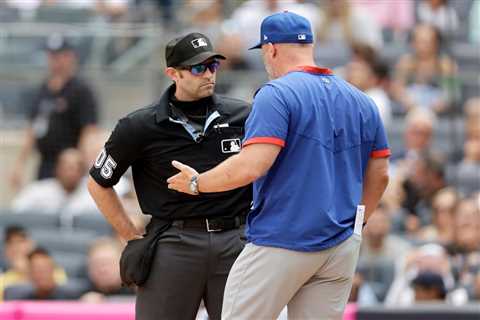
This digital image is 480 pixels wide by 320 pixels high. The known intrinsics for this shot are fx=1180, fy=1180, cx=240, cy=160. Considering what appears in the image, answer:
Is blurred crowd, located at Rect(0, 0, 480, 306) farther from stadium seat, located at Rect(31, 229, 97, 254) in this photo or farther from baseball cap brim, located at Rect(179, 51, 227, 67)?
baseball cap brim, located at Rect(179, 51, 227, 67)

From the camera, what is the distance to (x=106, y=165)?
537 cm

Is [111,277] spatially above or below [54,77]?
below

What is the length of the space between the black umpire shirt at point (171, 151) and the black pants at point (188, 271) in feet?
0.35

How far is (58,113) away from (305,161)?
6018 millimetres

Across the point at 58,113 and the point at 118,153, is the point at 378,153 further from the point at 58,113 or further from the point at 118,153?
the point at 58,113

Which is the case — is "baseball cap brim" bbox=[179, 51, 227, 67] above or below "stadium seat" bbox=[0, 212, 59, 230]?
above

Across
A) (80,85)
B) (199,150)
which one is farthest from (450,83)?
(199,150)

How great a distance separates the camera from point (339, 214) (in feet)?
15.6

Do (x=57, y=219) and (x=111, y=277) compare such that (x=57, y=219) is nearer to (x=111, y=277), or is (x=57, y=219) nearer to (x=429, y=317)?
(x=111, y=277)

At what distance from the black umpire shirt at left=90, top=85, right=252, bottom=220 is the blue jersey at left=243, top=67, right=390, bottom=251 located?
1.82ft

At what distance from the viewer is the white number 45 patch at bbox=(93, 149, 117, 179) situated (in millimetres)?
5355

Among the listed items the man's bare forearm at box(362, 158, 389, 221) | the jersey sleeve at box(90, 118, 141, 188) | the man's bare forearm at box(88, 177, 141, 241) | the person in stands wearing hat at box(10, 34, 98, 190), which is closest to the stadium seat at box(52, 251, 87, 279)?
the person in stands wearing hat at box(10, 34, 98, 190)

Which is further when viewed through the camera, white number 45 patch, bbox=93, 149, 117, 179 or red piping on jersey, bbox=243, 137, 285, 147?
white number 45 patch, bbox=93, 149, 117, 179

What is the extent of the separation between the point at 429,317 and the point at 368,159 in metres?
2.64
